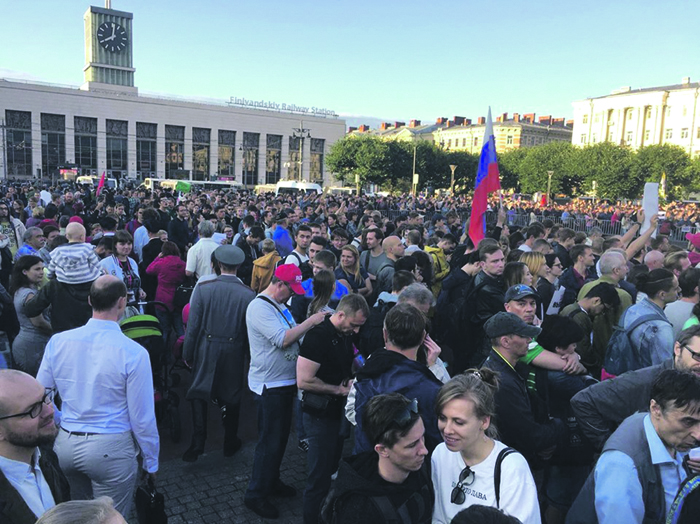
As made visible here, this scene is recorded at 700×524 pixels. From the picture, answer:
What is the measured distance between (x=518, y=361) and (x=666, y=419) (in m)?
1.10

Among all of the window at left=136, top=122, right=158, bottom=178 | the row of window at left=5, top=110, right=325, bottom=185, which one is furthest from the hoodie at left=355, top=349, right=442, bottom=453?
the window at left=136, top=122, right=158, bottom=178

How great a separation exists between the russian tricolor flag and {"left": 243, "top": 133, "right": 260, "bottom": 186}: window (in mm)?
73446

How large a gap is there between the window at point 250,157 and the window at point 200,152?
18.2 ft

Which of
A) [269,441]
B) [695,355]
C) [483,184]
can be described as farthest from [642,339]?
[483,184]

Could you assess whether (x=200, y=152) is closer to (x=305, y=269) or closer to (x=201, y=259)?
(x=201, y=259)

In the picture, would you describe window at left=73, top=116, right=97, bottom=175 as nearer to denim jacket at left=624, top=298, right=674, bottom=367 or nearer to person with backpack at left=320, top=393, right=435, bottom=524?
denim jacket at left=624, top=298, right=674, bottom=367

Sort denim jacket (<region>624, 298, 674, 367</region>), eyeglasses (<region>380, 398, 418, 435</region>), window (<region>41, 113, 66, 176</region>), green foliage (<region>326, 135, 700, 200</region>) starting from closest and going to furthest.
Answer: eyeglasses (<region>380, 398, 418, 435</region>) → denim jacket (<region>624, 298, 674, 367</region>) → green foliage (<region>326, 135, 700, 200</region>) → window (<region>41, 113, 66, 176</region>)

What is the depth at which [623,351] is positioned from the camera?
406cm

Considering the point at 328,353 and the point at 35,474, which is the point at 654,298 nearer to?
the point at 328,353

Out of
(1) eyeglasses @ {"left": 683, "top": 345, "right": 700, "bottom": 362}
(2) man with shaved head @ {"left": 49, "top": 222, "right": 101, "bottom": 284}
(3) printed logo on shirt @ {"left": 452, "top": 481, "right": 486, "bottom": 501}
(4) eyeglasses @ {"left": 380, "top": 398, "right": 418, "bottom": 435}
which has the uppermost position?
(2) man with shaved head @ {"left": 49, "top": 222, "right": 101, "bottom": 284}

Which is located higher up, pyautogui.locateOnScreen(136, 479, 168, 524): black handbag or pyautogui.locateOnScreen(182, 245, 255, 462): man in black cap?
pyautogui.locateOnScreen(182, 245, 255, 462): man in black cap

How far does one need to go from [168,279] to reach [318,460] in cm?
427

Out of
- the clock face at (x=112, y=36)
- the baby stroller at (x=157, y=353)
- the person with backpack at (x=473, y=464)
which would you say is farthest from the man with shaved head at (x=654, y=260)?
the clock face at (x=112, y=36)

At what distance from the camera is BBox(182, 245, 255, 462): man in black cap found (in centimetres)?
475
